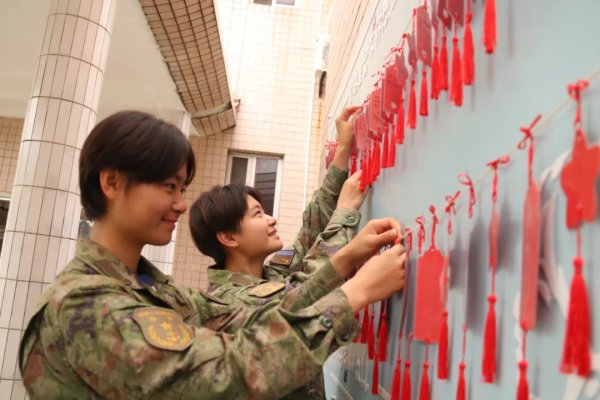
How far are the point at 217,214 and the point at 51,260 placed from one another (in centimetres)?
69

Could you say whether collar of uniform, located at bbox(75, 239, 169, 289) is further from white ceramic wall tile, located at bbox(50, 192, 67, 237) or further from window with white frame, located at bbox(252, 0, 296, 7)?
window with white frame, located at bbox(252, 0, 296, 7)

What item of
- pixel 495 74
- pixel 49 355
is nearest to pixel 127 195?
pixel 49 355

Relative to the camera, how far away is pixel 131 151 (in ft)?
2.31

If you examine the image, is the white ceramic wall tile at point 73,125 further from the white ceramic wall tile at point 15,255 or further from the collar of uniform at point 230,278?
the collar of uniform at point 230,278

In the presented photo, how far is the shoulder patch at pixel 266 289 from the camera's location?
115cm

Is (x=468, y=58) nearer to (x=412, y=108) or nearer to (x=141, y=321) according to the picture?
(x=412, y=108)

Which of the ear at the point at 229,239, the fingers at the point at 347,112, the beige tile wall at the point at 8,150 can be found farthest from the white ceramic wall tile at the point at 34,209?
the beige tile wall at the point at 8,150

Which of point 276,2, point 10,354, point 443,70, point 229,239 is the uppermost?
point 276,2

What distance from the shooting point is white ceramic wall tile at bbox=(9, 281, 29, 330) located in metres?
1.61

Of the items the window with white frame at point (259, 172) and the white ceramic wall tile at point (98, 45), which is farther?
the window with white frame at point (259, 172)

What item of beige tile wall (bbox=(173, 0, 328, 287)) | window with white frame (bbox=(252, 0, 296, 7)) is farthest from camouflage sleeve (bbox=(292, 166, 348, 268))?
window with white frame (bbox=(252, 0, 296, 7))

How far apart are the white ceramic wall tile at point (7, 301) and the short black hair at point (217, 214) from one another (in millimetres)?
671

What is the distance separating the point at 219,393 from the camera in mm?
597

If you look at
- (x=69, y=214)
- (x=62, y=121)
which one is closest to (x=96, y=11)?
(x=62, y=121)
